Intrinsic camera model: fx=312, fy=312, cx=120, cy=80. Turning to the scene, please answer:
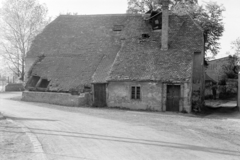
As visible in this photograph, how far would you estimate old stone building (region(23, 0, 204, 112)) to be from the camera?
24.7 metres

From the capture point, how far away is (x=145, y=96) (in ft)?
82.4

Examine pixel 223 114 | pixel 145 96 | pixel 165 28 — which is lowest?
pixel 223 114

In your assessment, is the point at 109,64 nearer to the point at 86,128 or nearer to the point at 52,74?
the point at 52,74

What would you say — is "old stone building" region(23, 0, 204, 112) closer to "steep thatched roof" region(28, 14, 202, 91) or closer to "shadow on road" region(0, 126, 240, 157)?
"steep thatched roof" region(28, 14, 202, 91)

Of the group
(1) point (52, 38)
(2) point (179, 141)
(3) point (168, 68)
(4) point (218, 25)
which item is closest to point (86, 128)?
(2) point (179, 141)

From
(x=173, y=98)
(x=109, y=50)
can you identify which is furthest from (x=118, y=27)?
(x=173, y=98)

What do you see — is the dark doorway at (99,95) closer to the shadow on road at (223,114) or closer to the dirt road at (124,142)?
the shadow on road at (223,114)

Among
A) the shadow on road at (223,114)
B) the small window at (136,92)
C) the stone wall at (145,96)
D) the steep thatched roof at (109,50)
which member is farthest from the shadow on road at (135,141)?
the small window at (136,92)

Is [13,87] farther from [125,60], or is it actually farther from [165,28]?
[165,28]

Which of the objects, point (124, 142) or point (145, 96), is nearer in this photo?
point (124, 142)

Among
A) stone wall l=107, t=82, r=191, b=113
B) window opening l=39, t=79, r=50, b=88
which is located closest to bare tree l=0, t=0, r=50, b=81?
window opening l=39, t=79, r=50, b=88

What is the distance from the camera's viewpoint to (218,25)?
3791cm

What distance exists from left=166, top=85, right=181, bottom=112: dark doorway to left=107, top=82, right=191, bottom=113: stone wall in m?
0.32

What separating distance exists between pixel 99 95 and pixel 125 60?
3781 millimetres
